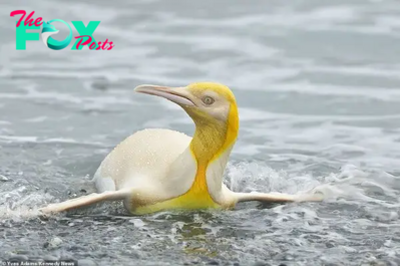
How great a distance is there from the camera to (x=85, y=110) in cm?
1070

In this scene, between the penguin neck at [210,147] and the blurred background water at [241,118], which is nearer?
the blurred background water at [241,118]

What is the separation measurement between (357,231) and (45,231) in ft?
6.97

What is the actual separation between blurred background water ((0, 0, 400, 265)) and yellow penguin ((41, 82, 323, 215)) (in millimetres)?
114

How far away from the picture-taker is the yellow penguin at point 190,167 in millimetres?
6664

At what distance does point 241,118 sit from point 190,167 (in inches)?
152

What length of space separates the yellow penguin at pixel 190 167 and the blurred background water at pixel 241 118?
4.5 inches

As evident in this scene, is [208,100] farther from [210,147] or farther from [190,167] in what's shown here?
[190,167]

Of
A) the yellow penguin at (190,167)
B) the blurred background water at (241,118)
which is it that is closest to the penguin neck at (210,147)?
the yellow penguin at (190,167)

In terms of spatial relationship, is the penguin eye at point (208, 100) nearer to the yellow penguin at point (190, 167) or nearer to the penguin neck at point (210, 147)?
the yellow penguin at point (190, 167)

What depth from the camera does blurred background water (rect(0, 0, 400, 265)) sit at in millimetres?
6379

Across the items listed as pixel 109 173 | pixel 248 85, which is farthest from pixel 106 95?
pixel 109 173

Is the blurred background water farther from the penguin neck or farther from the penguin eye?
the penguin eye

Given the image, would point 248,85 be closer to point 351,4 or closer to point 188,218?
point 351,4

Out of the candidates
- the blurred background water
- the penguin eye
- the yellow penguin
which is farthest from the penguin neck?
the blurred background water
